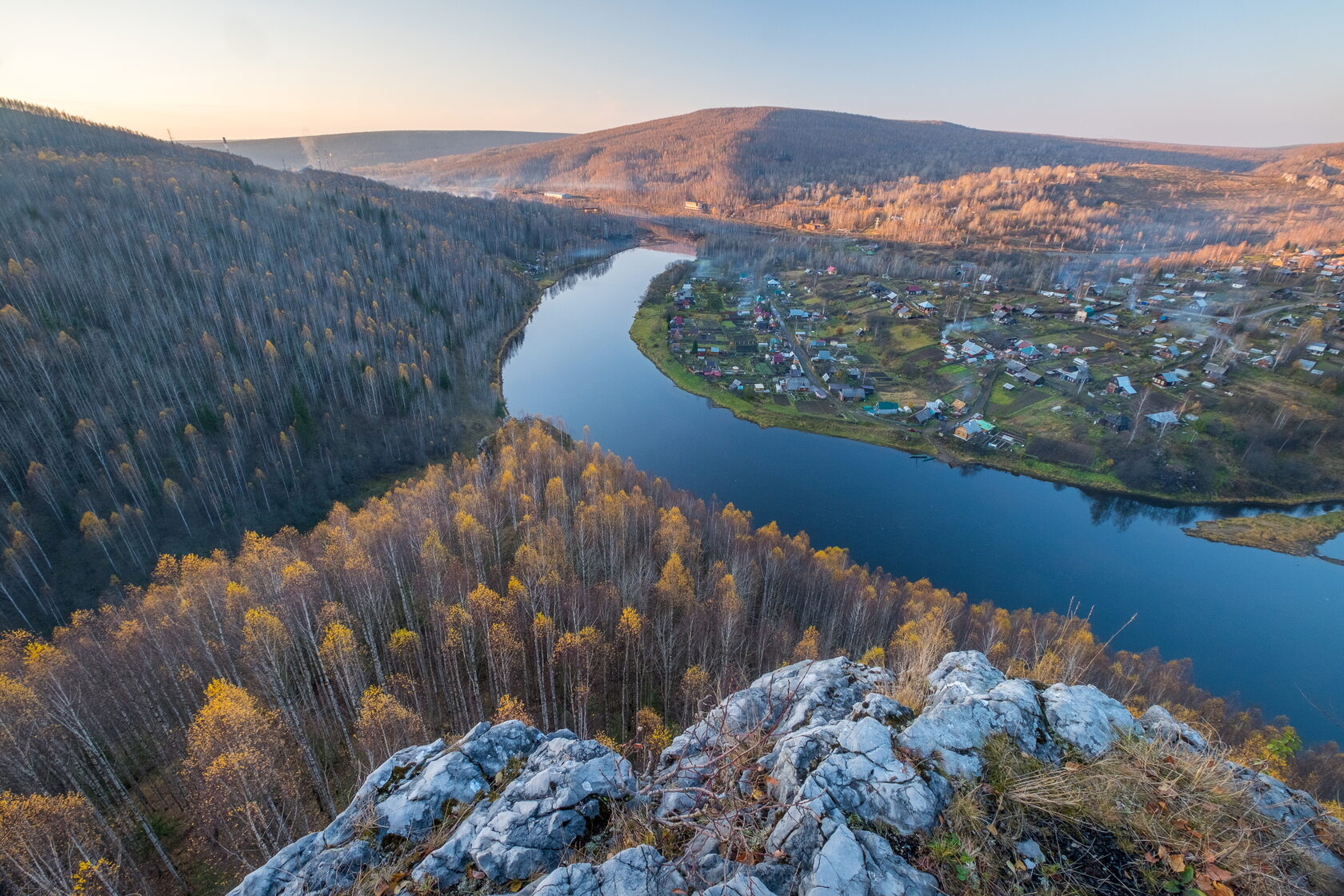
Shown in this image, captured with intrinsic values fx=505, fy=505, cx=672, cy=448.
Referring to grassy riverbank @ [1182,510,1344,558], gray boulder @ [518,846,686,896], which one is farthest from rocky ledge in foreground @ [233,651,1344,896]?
grassy riverbank @ [1182,510,1344,558]

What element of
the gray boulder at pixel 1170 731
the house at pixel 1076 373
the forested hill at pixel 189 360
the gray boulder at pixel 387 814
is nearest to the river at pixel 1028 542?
the forested hill at pixel 189 360

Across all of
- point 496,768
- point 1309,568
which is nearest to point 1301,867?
point 496,768

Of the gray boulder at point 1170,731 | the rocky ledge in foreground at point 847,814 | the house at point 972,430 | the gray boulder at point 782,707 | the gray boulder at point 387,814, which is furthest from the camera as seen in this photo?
the house at point 972,430

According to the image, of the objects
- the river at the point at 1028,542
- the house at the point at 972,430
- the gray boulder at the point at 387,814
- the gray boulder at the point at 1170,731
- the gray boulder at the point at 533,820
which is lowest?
the river at the point at 1028,542

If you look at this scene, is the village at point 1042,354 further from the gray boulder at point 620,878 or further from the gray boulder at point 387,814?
the gray boulder at point 620,878

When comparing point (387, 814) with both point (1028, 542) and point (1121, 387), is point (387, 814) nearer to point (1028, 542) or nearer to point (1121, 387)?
point (1028, 542)
